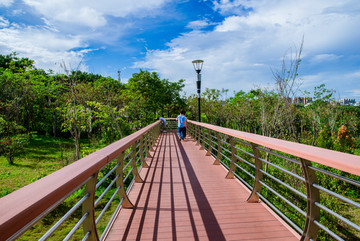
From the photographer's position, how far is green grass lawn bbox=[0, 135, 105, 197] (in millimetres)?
9789

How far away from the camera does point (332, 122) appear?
16469 mm

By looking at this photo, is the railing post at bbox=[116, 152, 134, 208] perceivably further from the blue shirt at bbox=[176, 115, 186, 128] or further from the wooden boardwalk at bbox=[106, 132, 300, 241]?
the blue shirt at bbox=[176, 115, 186, 128]

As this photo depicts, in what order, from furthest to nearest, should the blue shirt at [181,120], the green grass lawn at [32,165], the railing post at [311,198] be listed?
the blue shirt at [181,120] → the green grass lawn at [32,165] → the railing post at [311,198]

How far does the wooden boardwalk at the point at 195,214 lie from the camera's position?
101 inches

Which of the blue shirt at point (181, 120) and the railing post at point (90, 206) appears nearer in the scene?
the railing post at point (90, 206)

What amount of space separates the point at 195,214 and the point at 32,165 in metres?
→ 12.3

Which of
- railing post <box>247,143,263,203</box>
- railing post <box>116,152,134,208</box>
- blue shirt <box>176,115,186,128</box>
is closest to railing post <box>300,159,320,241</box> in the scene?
railing post <box>247,143,263,203</box>

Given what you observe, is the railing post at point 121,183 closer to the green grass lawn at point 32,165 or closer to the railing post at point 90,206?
the railing post at point 90,206

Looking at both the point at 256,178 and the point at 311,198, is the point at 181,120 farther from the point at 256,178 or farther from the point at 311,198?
the point at 311,198

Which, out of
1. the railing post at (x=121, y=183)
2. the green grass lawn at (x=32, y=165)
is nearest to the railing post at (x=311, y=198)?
the railing post at (x=121, y=183)

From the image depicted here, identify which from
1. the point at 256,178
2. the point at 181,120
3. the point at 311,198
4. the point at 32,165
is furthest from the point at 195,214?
the point at 32,165

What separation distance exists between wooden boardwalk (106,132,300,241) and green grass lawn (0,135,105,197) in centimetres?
728

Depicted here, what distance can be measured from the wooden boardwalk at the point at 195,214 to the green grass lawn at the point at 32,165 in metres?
7.28

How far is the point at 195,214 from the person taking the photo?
10.0 feet
